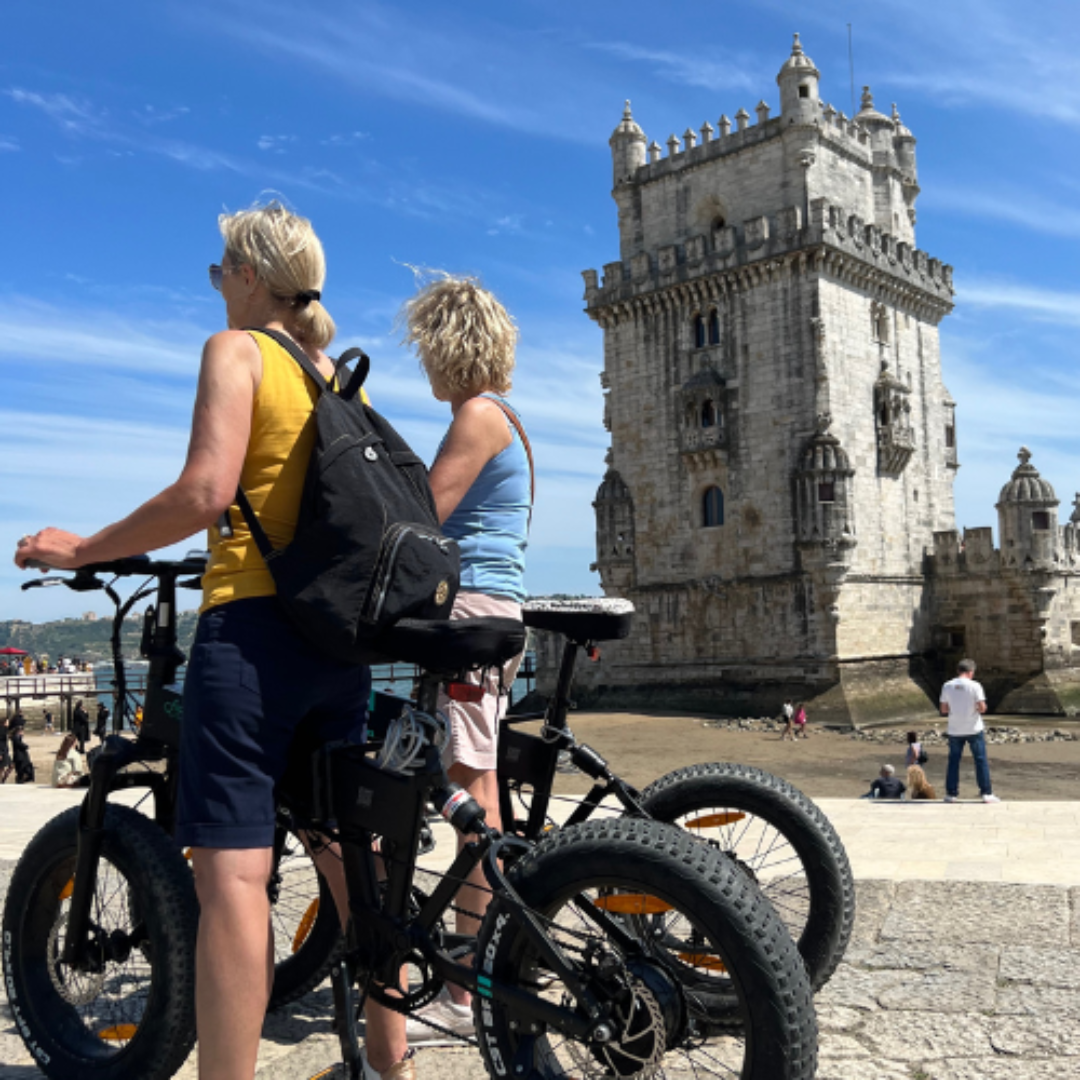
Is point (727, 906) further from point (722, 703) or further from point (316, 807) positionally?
point (722, 703)

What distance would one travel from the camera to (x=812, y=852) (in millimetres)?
3266

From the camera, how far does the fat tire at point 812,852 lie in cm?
323

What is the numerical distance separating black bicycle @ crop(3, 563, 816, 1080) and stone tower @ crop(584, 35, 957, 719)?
89.2 ft

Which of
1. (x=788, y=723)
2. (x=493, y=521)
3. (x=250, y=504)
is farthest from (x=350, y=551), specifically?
(x=788, y=723)

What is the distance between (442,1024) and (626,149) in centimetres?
3386

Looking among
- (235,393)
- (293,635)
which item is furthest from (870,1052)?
(235,393)

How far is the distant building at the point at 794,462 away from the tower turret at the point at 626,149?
0.07m

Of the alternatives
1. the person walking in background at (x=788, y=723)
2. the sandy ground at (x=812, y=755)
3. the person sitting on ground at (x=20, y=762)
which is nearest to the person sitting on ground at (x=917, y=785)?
the sandy ground at (x=812, y=755)

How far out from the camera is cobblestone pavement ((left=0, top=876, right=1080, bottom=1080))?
9.72 feet

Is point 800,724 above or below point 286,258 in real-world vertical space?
below

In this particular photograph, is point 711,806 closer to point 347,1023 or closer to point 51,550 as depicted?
point 347,1023

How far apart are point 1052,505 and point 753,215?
12.1 metres

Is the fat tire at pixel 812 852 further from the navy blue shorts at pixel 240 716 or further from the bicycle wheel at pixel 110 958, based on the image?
the bicycle wheel at pixel 110 958

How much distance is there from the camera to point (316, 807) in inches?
103
